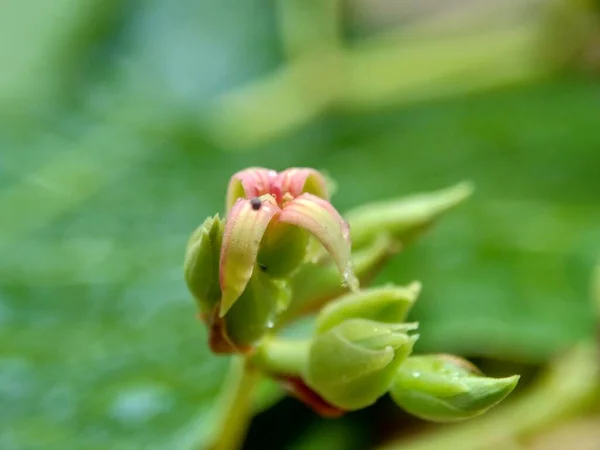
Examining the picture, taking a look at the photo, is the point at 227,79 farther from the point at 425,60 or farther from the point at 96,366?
the point at 96,366

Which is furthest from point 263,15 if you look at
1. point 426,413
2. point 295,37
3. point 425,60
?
point 426,413

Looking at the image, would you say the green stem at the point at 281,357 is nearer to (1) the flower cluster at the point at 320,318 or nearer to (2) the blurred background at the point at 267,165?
(1) the flower cluster at the point at 320,318

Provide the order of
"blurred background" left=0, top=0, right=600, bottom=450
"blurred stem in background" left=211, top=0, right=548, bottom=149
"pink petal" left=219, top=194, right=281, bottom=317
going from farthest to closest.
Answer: "blurred stem in background" left=211, top=0, right=548, bottom=149, "blurred background" left=0, top=0, right=600, bottom=450, "pink petal" left=219, top=194, right=281, bottom=317

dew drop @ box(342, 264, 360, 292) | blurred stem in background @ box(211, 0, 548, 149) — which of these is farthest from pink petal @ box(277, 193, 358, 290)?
blurred stem in background @ box(211, 0, 548, 149)

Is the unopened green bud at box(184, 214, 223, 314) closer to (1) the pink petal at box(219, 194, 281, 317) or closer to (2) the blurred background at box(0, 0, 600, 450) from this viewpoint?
(1) the pink petal at box(219, 194, 281, 317)

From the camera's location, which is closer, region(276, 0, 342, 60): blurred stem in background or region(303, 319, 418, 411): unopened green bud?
region(303, 319, 418, 411): unopened green bud

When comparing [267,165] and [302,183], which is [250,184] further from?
[267,165]
